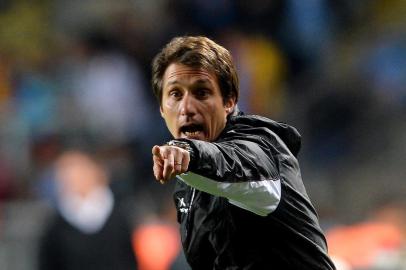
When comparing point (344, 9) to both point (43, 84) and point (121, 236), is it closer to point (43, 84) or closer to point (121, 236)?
point (43, 84)

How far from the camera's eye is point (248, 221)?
3.11 m

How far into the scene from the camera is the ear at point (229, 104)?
336cm

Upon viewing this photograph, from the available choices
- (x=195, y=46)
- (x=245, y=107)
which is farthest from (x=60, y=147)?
(x=195, y=46)

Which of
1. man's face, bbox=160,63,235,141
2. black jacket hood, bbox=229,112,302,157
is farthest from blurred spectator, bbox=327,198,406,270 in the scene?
man's face, bbox=160,63,235,141

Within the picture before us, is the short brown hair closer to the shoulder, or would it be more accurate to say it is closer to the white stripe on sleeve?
the shoulder

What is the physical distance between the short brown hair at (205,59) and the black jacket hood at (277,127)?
111 millimetres

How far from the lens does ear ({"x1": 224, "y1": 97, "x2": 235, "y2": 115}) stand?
3.36 m

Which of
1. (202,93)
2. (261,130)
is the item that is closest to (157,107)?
(202,93)

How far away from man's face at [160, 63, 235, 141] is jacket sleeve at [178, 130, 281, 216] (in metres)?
0.17

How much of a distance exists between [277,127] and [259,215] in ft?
1.10

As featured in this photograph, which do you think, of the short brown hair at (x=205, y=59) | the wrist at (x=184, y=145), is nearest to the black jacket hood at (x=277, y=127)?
the short brown hair at (x=205, y=59)

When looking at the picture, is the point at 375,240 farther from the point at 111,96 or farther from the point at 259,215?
the point at 259,215

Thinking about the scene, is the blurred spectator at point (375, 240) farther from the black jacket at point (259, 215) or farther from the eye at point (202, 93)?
the eye at point (202, 93)

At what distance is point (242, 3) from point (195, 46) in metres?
5.27
